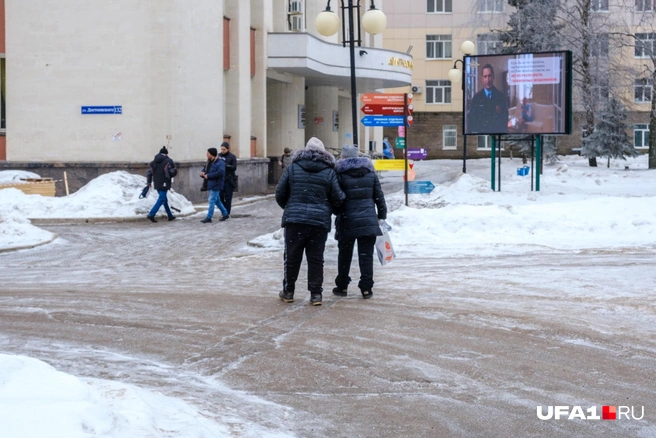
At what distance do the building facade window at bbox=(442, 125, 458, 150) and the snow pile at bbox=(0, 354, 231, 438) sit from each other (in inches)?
2522

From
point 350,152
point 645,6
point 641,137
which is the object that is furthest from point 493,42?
point 350,152

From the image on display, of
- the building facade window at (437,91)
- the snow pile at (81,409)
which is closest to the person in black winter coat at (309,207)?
the snow pile at (81,409)

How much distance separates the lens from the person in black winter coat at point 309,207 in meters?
10.8

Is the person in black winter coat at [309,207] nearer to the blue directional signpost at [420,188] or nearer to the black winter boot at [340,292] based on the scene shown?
the black winter boot at [340,292]

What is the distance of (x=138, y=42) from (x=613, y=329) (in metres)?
19.9

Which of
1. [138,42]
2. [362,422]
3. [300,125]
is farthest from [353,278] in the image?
[300,125]

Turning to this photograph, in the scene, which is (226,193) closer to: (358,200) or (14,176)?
(14,176)

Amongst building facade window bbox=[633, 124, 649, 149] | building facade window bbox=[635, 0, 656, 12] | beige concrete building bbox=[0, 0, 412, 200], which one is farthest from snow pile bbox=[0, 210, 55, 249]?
building facade window bbox=[633, 124, 649, 149]

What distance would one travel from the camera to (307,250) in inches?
429

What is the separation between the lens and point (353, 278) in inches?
520

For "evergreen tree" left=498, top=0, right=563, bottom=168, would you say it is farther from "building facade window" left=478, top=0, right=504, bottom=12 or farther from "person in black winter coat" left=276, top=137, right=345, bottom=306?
"person in black winter coat" left=276, top=137, right=345, bottom=306

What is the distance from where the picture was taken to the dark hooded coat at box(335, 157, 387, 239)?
36.7ft

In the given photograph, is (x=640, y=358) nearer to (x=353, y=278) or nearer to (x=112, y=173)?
(x=353, y=278)

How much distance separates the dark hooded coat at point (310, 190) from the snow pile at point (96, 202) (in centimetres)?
1258
